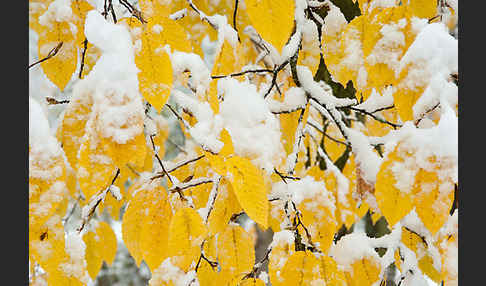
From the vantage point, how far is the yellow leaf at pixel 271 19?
52cm

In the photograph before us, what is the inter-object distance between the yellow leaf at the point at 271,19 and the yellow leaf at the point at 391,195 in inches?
7.9

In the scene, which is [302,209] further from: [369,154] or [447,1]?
[447,1]

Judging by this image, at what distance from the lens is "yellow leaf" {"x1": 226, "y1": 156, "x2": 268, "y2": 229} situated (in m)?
0.48

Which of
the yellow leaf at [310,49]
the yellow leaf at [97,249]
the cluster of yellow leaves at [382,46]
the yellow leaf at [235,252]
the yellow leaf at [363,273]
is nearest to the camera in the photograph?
the cluster of yellow leaves at [382,46]

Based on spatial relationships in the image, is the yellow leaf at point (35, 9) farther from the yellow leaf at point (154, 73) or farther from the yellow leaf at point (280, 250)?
the yellow leaf at point (280, 250)

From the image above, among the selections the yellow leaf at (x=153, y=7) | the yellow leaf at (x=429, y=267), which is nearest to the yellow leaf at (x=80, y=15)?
the yellow leaf at (x=153, y=7)

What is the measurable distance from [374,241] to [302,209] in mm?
224

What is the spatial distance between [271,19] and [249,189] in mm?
212

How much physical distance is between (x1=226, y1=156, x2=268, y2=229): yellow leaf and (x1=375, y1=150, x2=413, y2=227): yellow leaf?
0.52ft

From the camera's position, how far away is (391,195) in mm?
531

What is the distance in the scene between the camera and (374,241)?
876 mm

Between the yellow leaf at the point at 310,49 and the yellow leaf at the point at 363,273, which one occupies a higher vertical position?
the yellow leaf at the point at 310,49

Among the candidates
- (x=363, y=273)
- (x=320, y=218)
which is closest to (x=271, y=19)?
(x=320, y=218)
